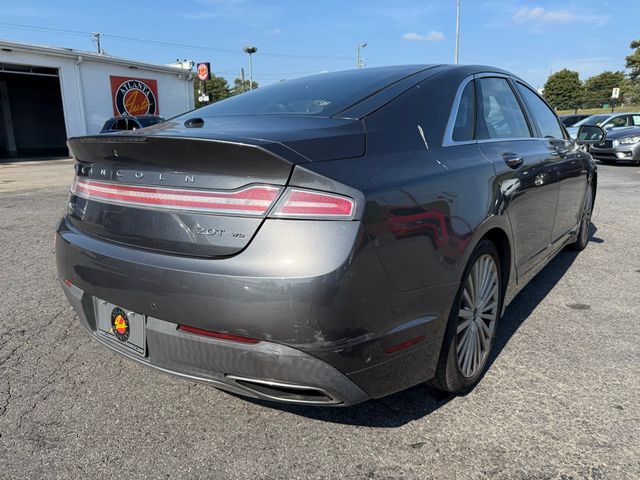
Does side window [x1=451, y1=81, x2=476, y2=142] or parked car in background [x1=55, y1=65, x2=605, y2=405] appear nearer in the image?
parked car in background [x1=55, y1=65, x2=605, y2=405]

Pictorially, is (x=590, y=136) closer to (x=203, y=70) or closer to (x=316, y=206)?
(x=316, y=206)

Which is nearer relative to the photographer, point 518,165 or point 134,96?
point 518,165

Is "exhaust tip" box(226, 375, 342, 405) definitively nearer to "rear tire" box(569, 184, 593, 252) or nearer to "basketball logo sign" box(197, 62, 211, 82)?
"rear tire" box(569, 184, 593, 252)

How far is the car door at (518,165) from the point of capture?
8.95 feet

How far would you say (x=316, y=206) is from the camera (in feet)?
5.58

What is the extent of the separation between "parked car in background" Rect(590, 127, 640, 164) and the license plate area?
45.9 feet

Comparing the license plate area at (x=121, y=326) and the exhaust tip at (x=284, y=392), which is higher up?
the license plate area at (x=121, y=326)

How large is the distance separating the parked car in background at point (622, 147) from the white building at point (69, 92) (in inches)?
804

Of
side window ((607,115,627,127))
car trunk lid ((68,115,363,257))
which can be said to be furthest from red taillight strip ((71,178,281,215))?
side window ((607,115,627,127))

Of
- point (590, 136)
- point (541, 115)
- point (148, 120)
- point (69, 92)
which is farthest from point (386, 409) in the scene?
point (69, 92)

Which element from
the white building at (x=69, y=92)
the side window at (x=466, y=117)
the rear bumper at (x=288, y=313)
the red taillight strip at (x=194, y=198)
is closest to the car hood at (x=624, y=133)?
the side window at (x=466, y=117)

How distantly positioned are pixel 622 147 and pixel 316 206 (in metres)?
14.7

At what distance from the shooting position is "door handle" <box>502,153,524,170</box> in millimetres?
2760

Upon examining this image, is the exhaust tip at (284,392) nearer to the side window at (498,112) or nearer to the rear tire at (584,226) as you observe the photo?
the side window at (498,112)
